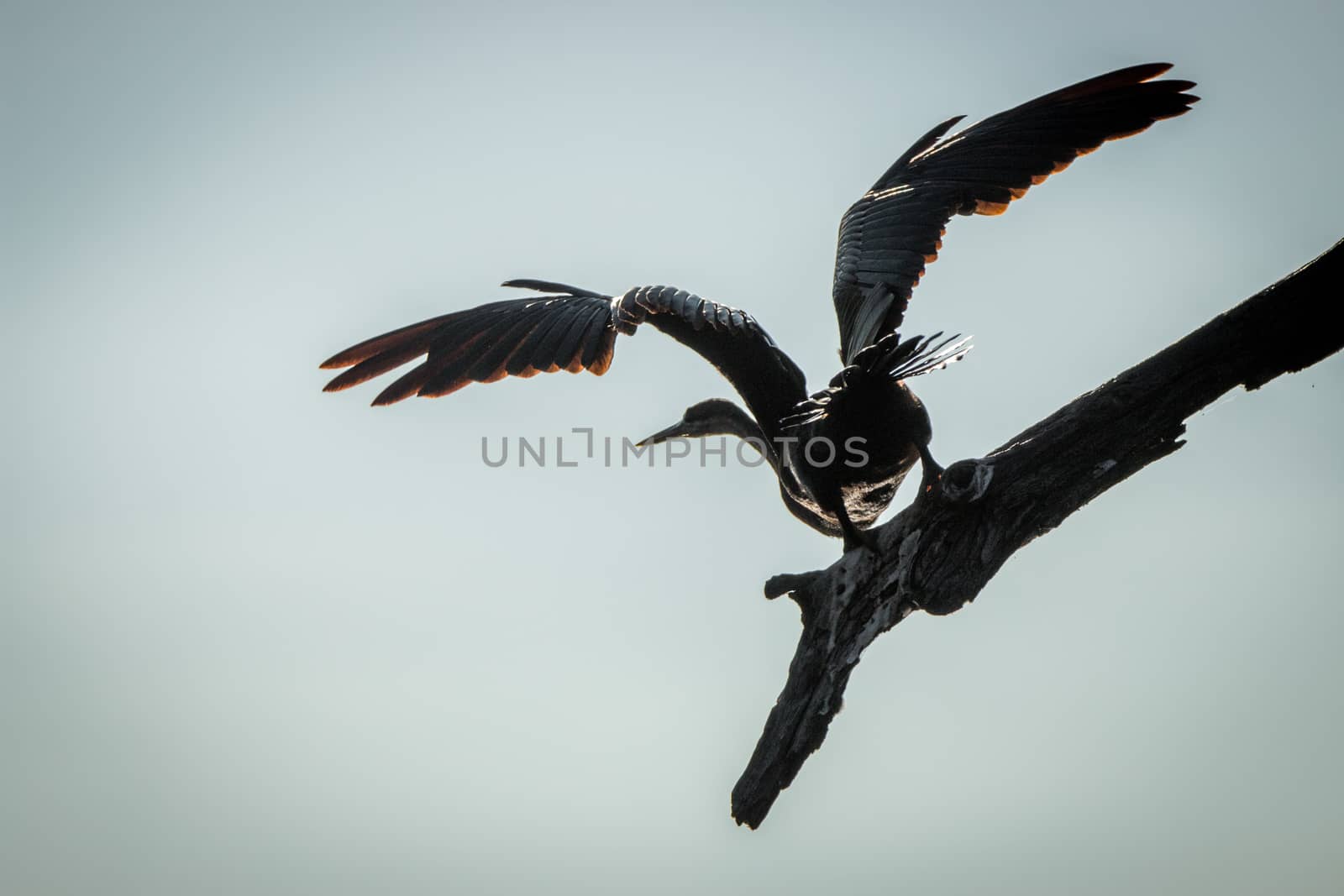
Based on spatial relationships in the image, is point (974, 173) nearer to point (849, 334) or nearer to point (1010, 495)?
point (849, 334)

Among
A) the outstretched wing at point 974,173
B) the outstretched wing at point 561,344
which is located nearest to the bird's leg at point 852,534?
the outstretched wing at point 561,344

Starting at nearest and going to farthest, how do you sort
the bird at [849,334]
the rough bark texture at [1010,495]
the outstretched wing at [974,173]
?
the rough bark texture at [1010,495]
the bird at [849,334]
the outstretched wing at [974,173]

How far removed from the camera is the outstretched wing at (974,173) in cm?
511

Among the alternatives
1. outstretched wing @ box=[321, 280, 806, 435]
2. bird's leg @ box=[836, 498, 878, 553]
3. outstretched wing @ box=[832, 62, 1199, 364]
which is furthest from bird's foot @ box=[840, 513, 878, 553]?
outstretched wing @ box=[832, 62, 1199, 364]

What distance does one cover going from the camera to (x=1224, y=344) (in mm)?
3846

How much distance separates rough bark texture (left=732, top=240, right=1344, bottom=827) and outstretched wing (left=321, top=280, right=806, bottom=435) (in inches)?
34.8

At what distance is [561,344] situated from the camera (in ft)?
14.9

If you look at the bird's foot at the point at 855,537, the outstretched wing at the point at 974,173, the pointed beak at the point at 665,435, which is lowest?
the bird's foot at the point at 855,537

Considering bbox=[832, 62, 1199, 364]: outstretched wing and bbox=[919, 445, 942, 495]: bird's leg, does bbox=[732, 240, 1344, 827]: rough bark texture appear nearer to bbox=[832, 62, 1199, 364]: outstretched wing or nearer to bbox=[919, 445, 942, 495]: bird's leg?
bbox=[919, 445, 942, 495]: bird's leg

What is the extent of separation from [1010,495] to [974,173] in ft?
7.15

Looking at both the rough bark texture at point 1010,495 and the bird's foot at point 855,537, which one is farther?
the bird's foot at point 855,537

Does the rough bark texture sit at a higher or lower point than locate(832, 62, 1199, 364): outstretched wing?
lower

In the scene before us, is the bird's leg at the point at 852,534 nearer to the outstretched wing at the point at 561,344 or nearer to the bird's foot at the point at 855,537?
the bird's foot at the point at 855,537

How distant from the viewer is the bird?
4.22m
